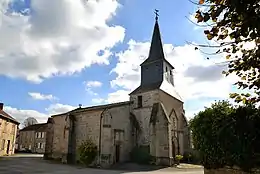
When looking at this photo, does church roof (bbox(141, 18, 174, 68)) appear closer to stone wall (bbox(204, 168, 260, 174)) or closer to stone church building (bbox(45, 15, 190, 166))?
stone church building (bbox(45, 15, 190, 166))

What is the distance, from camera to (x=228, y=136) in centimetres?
980

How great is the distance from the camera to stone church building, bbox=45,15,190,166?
2681 centimetres

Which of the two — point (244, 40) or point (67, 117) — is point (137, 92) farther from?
point (244, 40)

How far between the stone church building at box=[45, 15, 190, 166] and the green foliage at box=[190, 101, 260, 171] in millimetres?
15221

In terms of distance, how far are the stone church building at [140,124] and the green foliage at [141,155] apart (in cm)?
48

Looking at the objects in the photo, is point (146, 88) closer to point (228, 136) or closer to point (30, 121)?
point (228, 136)

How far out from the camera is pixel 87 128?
2986cm

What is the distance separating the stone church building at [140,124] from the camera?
2681 centimetres

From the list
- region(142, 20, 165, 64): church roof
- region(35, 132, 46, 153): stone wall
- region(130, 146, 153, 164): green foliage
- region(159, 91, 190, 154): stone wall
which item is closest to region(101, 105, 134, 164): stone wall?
region(130, 146, 153, 164): green foliage

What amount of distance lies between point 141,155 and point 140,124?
391 centimetres

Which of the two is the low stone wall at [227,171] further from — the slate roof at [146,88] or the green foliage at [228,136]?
the slate roof at [146,88]

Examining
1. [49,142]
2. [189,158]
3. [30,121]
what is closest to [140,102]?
[189,158]

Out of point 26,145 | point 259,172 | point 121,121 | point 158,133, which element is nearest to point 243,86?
point 259,172

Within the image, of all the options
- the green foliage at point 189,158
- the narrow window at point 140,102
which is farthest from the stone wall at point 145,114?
the green foliage at point 189,158
